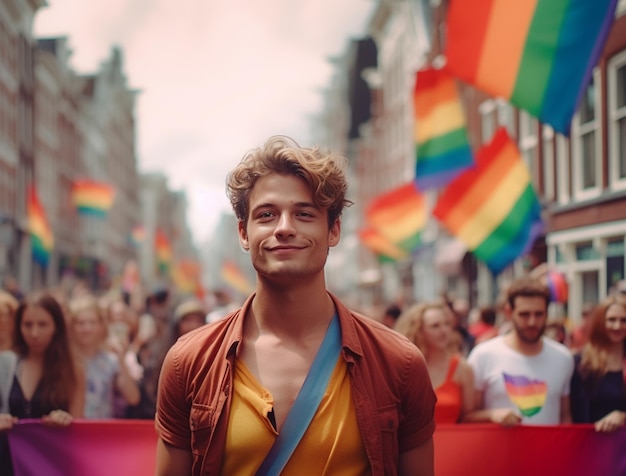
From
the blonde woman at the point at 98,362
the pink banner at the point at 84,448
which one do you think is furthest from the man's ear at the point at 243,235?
the blonde woman at the point at 98,362

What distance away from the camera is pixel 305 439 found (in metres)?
2.40

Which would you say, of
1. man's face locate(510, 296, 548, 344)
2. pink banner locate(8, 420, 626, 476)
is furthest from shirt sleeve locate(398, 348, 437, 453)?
man's face locate(510, 296, 548, 344)

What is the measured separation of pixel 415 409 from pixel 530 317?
2702mm

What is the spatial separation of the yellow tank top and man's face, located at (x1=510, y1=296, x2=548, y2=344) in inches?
112

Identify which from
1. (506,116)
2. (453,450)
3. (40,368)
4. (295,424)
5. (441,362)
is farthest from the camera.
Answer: (506,116)

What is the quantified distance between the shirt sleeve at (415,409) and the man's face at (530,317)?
2638 mm

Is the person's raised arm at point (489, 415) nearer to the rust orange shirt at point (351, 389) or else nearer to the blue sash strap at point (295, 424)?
the rust orange shirt at point (351, 389)

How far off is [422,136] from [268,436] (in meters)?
9.54

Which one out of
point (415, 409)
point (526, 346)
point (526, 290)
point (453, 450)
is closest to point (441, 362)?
point (526, 346)

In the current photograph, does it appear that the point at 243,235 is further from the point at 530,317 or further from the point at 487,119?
the point at 487,119

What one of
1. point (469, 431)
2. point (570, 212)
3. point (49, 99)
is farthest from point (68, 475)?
point (49, 99)

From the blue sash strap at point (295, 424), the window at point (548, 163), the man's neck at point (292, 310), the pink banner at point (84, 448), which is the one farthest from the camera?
the window at point (548, 163)

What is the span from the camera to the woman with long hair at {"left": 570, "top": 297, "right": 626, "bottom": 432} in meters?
5.00

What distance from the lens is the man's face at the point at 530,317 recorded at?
5.07m
